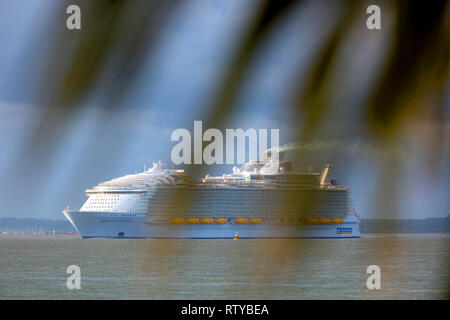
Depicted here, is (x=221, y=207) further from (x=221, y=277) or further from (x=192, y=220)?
(x=221, y=277)

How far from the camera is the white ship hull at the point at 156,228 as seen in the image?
96.1 metres

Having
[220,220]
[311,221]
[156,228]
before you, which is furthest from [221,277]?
[311,221]

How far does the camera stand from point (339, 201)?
10650cm

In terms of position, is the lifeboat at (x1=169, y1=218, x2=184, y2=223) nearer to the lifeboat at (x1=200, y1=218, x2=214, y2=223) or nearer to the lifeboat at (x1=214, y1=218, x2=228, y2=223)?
the lifeboat at (x1=200, y1=218, x2=214, y2=223)

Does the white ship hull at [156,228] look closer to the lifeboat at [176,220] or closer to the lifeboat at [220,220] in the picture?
the lifeboat at [220,220]

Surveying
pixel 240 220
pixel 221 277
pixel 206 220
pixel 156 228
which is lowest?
pixel 221 277

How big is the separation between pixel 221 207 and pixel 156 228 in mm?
Result: 8145

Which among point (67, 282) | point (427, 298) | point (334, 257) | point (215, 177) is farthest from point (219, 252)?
point (215, 177)

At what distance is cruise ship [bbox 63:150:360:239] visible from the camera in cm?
9725

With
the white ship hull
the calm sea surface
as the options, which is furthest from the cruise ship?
the calm sea surface

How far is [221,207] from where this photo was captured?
331 ft

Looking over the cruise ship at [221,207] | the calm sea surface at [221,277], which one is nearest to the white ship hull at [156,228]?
the cruise ship at [221,207]

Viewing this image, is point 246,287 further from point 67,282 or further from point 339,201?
point 339,201
